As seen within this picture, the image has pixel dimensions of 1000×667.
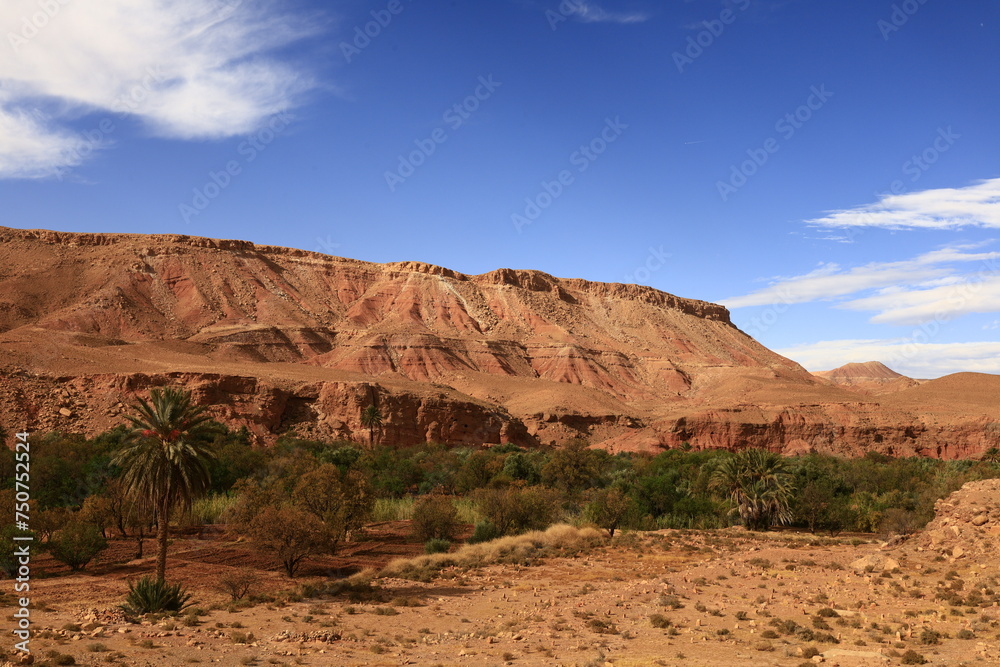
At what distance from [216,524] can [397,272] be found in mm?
74403

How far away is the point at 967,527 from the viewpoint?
71.9 feet

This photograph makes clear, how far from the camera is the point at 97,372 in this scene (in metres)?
58.3

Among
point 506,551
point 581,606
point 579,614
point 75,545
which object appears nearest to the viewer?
point 579,614

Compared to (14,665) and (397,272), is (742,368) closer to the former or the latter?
(397,272)

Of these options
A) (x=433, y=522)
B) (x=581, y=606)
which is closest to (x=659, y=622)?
(x=581, y=606)

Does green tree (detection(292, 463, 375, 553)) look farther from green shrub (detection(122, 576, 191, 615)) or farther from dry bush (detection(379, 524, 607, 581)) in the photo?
green shrub (detection(122, 576, 191, 615))

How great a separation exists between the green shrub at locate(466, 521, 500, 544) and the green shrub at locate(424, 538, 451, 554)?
50.0 inches

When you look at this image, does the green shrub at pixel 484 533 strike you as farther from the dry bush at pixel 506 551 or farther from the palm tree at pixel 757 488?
the palm tree at pixel 757 488

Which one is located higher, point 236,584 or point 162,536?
point 162,536

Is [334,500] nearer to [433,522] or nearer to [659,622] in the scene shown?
[433,522]

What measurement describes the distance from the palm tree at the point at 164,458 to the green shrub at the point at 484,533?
11.9m

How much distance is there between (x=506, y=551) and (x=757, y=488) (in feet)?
41.3

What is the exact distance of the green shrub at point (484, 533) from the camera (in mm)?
27984

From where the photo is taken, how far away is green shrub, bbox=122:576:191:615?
17.0 meters
